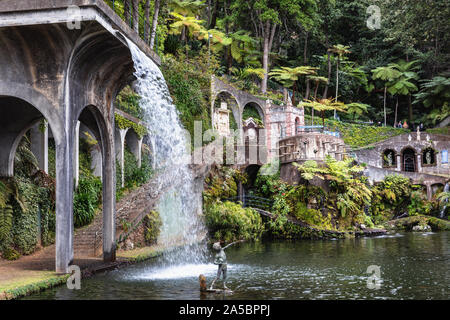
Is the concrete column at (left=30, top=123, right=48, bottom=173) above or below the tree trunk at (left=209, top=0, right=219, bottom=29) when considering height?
below

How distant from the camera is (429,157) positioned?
140 ft

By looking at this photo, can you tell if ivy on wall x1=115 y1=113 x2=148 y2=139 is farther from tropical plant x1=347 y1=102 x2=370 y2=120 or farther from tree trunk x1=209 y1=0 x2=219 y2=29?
tropical plant x1=347 y1=102 x2=370 y2=120

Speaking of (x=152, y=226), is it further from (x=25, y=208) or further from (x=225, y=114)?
(x=225, y=114)

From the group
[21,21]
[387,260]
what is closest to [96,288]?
[21,21]

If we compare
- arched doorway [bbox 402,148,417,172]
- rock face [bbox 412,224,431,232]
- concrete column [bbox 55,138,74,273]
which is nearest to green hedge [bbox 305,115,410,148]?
arched doorway [bbox 402,148,417,172]

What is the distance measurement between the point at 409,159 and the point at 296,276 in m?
35.5

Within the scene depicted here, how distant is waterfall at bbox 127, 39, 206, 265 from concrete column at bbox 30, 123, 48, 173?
3.76 meters

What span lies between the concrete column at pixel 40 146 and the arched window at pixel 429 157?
113 feet

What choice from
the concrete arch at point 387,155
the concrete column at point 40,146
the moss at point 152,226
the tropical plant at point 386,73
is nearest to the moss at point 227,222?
the moss at point 152,226

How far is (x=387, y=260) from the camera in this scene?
15.4 m

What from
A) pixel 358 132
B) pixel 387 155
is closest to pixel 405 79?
pixel 358 132

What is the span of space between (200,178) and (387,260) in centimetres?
958

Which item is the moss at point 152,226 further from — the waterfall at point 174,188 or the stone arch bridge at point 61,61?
the stone arch bridge at point 61,61

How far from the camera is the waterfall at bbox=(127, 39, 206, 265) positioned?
16.3m
